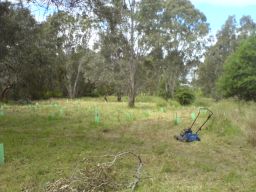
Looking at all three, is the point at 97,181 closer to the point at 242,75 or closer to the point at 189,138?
the point at 189,138

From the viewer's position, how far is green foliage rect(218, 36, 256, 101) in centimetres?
2283

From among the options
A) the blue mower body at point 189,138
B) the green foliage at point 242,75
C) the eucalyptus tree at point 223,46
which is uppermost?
the eucalyptus tree at point 223,46

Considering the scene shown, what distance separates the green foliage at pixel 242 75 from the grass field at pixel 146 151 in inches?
340

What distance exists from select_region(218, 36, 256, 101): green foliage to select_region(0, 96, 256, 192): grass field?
8.63 metres

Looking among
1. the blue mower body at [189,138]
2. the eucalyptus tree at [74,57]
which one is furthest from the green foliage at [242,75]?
the eucalyptus tree at [74,57]

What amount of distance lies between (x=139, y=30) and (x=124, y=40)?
1.35 m

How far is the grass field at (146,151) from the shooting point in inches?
238

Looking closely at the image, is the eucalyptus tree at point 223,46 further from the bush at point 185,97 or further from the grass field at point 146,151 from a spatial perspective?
the grass field at point 146,151

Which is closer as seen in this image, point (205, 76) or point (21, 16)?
point (21, 16)

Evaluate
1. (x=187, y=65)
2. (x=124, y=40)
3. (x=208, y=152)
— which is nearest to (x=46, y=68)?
(x=124, y=40)

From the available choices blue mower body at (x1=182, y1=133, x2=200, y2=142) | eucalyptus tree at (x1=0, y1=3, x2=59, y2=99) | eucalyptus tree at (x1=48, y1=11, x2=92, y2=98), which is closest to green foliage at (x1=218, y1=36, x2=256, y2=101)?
eucalyptus tree at (x1=0, y1=3, x2=59, y2=99)

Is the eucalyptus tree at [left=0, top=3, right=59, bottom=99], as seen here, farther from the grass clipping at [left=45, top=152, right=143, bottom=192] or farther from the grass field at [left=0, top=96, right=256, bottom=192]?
the grass clipping at [left=45, top=152, right=143, bottom=192]

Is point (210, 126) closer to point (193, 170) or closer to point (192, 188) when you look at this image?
point (193, 170)

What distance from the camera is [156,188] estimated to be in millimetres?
5555
